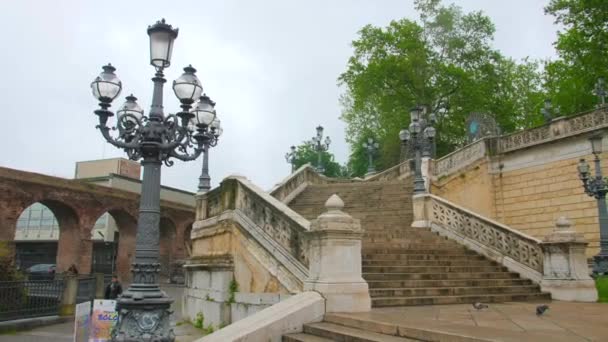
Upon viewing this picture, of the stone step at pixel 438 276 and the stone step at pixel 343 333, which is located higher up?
the stone step at pixel 438 276

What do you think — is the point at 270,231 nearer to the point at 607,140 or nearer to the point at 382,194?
the point at 382,194

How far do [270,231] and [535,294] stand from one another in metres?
5.59

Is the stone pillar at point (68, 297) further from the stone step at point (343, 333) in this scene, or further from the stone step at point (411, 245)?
the stone step at point (343, 333)

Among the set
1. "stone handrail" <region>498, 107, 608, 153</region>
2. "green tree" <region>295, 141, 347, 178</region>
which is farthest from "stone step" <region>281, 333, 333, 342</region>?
"green tree" <region>295, 141, 347, 178</region>

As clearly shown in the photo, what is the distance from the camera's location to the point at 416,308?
26.8 feet

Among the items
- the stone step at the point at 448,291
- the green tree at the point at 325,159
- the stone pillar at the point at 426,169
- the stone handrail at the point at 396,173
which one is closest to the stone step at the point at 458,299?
the stone step at the point at 448,291

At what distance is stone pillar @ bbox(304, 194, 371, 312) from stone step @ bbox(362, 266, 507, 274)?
6.11 ft

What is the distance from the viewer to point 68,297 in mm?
16438

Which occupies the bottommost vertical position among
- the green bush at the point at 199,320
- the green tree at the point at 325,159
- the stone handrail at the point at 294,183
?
the green bush at the point at 199,320

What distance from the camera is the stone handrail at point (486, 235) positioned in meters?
11.2

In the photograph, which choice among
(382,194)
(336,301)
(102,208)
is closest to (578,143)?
(382,194)

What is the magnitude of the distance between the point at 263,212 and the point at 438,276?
3.81 metres

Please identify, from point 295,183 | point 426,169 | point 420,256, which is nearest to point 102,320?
point 420,256

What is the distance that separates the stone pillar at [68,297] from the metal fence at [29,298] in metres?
0.13
